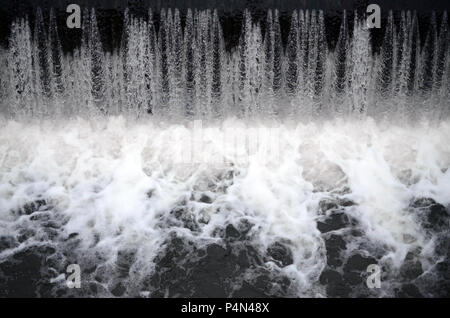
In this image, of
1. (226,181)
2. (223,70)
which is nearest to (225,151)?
(226,181)

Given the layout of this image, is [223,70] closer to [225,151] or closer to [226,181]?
[225,151]

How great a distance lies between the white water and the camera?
27.3 ft

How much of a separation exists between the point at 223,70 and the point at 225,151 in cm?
174

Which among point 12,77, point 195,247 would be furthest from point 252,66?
point 12,77

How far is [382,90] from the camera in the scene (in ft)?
33.9

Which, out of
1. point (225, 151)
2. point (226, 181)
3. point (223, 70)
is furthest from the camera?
point (225, 151)

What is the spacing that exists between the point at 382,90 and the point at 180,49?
4.47 metres

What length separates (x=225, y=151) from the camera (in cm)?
1023

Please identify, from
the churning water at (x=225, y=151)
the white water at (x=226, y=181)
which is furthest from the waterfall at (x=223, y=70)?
the white water at (x=226, y=181)

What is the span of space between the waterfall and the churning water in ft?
0.10

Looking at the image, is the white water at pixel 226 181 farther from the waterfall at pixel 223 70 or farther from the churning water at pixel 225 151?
the waterfall at pixel 223 70

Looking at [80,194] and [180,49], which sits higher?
[180,49]

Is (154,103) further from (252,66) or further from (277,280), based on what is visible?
(277,280)

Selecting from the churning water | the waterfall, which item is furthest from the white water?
the waterfall
